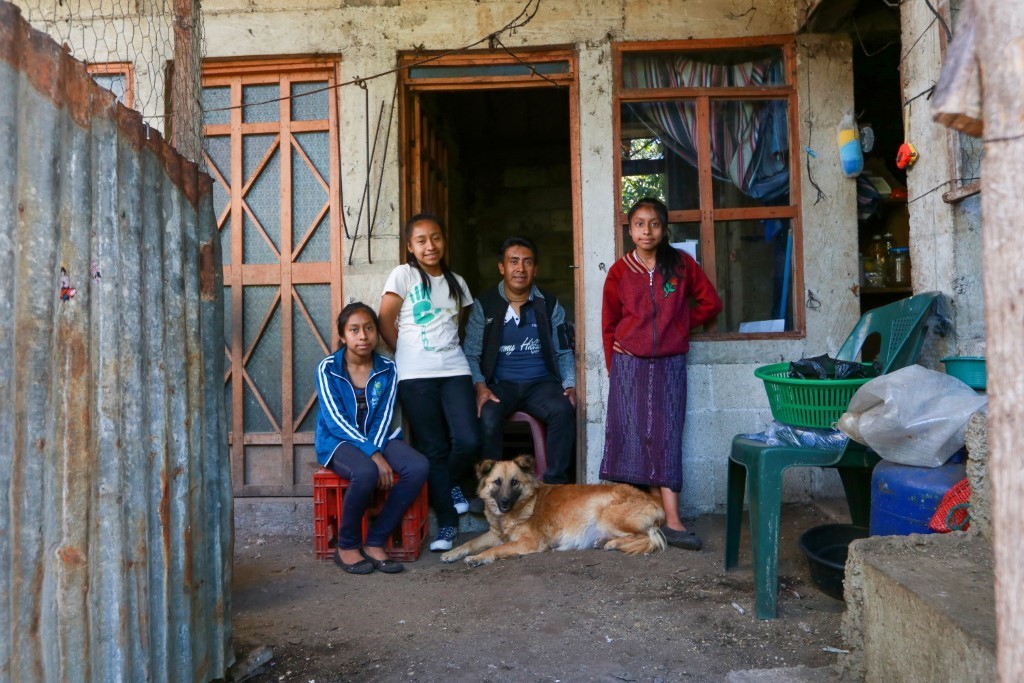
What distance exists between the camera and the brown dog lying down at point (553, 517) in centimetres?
444

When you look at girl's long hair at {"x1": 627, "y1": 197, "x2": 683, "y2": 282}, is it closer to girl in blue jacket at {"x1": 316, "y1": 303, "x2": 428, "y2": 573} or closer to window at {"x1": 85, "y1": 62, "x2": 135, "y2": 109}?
girl in blue jacket at {"x1": 316, "y1": 303, "x2": 428, "y2": 573}

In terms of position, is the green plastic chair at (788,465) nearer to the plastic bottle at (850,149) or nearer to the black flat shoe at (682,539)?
the black flat shoe at (682,539)

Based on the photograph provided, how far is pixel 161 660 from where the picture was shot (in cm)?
230

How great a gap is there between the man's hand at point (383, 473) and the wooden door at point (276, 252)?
994mm

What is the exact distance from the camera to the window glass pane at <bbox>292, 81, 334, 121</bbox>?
524 centimetres

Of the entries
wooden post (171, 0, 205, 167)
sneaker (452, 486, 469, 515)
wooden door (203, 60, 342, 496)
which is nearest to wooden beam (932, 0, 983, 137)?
wooden post (171, 0, 205, 167)

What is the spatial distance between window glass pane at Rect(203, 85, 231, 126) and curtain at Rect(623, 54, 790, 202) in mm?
2649

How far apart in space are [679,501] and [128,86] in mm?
4527

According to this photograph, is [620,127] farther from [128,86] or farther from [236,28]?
[128,86]

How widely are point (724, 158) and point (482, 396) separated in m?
2.21

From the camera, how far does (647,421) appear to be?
475cm

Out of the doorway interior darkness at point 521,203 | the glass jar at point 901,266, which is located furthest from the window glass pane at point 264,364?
the doorway interior darkness at point 521,203

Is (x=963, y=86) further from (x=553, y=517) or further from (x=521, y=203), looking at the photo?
(x=521, y=203)

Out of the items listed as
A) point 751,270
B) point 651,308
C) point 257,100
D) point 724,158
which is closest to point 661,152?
point 724,158
